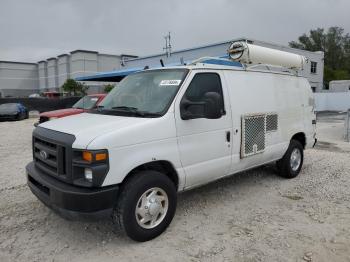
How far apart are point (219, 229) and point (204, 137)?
1.21 metres

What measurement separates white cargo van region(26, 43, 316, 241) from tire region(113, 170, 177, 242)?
12mm

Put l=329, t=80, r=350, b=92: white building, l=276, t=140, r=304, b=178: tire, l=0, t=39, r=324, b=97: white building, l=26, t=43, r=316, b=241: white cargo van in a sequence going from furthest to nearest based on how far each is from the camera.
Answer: l=329, t=80, r=350, b=92: white building, l=0, t=39, r=324, b=97: white building, l=276, t=140, r=304, b=178: tire, l=26, t=43, r=316, b=241: white cargo van

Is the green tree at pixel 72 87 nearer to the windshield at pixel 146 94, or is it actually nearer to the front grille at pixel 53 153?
the windshield at pixel 146 94

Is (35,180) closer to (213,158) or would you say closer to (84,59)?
(213,158)

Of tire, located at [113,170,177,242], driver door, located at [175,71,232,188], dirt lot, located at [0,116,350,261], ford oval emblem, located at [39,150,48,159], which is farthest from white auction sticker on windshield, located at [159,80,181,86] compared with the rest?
dirt lot, located at [0,116,350,261]

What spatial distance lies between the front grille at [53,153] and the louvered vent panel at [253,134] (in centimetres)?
263

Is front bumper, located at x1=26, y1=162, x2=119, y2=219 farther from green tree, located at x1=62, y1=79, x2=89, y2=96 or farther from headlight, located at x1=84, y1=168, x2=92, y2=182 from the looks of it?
green tree, located at x1=62, y1=79, x2=89, y2=96

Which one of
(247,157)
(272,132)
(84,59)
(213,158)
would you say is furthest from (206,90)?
(84,59)

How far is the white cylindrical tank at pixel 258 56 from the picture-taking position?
5434 mm

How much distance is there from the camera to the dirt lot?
364 centimetres

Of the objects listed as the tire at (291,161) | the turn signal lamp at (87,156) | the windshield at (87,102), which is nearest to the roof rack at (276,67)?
the tire at (291,161)

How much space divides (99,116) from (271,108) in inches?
117

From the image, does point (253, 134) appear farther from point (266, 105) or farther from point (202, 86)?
point (202, 86)

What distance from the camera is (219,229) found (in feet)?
13.9
